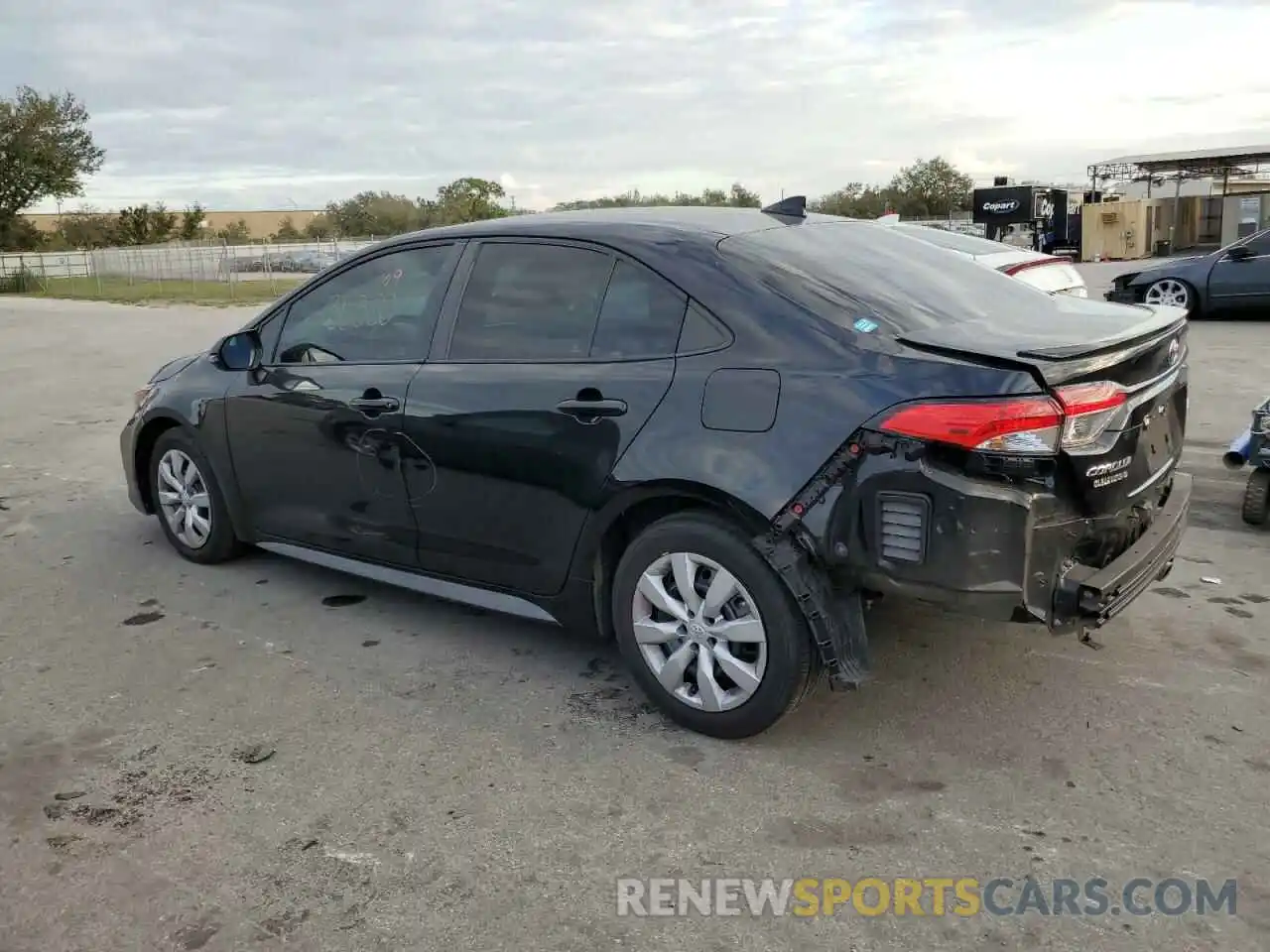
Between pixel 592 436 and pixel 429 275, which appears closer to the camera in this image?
pixel 592 436

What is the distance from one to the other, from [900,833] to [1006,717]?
86 centimetres

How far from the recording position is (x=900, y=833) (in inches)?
121

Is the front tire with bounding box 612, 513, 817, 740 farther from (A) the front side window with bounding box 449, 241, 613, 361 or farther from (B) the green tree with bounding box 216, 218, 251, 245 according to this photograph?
(B) the green tree with bounding box 216, 218, 251, 245

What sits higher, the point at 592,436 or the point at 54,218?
the point at 54,218

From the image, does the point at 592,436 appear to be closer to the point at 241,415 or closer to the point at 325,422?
the point at 325,422

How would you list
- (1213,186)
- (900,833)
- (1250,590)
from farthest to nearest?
(1213,186), (1250,590), (900,833)

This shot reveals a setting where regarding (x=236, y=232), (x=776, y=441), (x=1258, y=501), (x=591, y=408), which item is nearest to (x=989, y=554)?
(x=776, y=441)

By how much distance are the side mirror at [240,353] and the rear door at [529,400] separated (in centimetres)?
120

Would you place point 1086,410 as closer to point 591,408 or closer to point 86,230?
point 591,408

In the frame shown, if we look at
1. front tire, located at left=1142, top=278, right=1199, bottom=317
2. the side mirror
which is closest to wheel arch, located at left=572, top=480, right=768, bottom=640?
the side mirror

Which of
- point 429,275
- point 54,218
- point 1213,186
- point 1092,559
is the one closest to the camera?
point 1092,559

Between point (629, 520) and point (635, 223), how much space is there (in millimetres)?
1110

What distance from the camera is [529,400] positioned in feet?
12.9

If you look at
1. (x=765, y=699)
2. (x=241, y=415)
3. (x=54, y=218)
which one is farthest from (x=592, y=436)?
(x=54, y=218)
